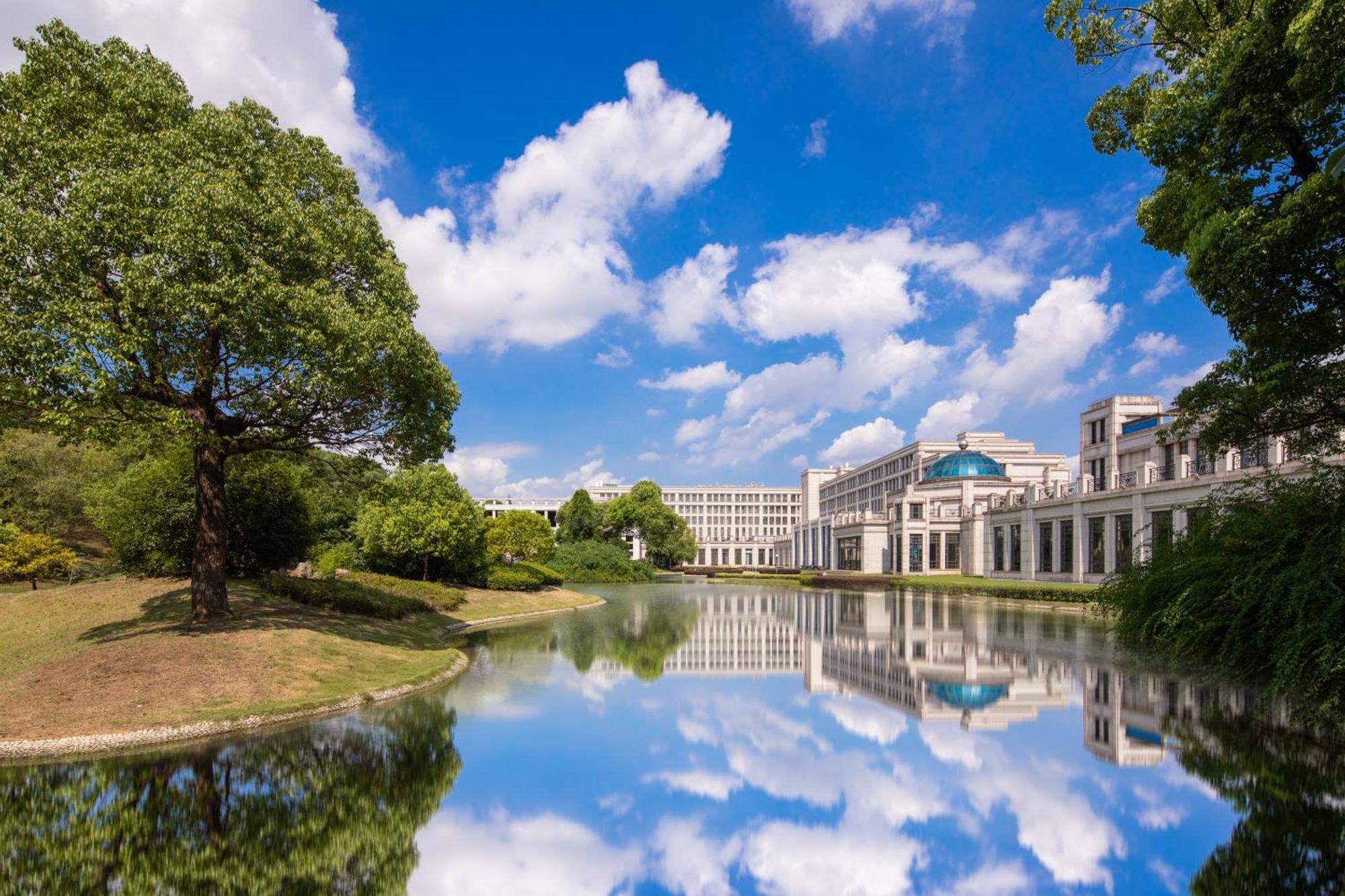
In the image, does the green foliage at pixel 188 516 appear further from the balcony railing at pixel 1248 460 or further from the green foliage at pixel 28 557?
the balcony railing at pixel 1248 460

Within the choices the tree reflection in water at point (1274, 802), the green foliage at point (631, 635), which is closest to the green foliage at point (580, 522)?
the green foliage at point (631, 635)

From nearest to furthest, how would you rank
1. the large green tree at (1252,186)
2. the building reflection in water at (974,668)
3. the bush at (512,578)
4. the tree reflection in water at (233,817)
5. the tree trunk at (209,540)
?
the tree reflection in water at (233,817) < the large green tree at (1252,186) < the building reflection in water at (974,668) < the tree trunk at (209,540) < the bush at (512,578)

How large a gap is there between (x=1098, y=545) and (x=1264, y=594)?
136 ft

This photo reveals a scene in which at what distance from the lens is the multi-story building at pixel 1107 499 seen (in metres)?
41.3

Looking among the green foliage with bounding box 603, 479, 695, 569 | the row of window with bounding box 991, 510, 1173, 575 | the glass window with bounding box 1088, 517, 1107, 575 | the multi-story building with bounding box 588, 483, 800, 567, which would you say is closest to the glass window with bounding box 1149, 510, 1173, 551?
the row of window with bounding box 991, 510, 1173, 575

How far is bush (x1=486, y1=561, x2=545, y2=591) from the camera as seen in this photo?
4128cm

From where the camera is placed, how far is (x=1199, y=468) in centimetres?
4438

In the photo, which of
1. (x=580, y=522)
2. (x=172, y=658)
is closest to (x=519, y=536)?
(x=580, y=522)

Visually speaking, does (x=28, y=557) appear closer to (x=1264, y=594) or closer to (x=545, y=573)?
(x=545, y=573)

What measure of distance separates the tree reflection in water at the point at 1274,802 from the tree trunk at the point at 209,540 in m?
19.7

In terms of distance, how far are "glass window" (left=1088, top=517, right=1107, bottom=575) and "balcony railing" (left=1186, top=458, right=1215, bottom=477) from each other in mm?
6151

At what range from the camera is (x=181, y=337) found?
52.4 feet

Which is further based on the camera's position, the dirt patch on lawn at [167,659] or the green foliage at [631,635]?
the green foliage at [631,635]

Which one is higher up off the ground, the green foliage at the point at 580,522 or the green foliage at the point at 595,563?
the green foliage at the point at 580,522
